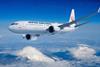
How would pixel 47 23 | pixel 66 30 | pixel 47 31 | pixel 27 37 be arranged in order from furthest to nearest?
pixel 66 30, pixel 47 23, pixel 47 31, pixel 27 37

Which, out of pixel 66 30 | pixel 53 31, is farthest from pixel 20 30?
pixel 66 30

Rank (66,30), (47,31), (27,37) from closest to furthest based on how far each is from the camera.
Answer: (27,37) → (47,31) → (66,30)

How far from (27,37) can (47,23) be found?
905cm

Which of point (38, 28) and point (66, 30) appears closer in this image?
point (38, 28)

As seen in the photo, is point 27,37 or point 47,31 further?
point 47,31

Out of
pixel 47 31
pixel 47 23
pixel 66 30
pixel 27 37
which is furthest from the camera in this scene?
pixel 66 30

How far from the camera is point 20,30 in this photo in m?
55.9

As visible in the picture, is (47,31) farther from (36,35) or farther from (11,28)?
→ (11,28)

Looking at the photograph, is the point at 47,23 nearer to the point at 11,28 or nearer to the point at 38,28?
the point at 38,28

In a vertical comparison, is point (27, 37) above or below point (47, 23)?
below

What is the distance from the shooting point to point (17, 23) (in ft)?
187

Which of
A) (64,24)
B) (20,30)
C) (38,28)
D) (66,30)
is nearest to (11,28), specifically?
(20,30)

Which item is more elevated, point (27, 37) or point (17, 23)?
point (17, 23)

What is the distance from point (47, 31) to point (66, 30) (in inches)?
407
